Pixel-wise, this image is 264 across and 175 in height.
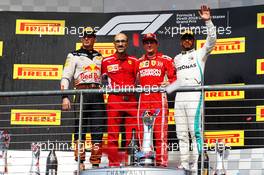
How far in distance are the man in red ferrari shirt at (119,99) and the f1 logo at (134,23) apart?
4.84ft

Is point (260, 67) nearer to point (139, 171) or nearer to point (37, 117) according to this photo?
point (37, 117)

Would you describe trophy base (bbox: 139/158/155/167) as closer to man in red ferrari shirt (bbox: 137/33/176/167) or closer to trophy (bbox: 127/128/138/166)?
trophy (bbox: 127/128/138/166)

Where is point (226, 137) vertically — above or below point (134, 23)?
below

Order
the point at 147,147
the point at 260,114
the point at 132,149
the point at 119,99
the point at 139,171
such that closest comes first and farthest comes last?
the point at 139,171
the point at 147,147
the point at 132,149
the point at 119,99
the point at 260,114

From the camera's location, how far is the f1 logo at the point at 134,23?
8.69 meters

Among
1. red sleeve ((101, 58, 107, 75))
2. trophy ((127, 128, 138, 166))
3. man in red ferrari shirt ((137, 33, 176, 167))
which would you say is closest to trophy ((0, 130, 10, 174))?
red sleeve ((101, 58, 107, 75))

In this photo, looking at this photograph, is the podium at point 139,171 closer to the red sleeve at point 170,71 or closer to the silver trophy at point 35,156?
the red sleeve at point 170,71

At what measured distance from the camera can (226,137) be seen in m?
8.16

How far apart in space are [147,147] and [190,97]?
1.43 meters

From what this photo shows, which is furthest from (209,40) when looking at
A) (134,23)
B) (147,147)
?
(134,23)

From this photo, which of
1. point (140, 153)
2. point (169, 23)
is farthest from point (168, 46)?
point (140, 153)

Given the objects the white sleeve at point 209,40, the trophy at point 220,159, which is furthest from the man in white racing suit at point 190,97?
the trophy at point 220,159

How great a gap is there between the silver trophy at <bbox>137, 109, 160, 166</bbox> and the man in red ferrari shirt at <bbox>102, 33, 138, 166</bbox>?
647 mm

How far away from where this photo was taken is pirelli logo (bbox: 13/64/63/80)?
866cm
